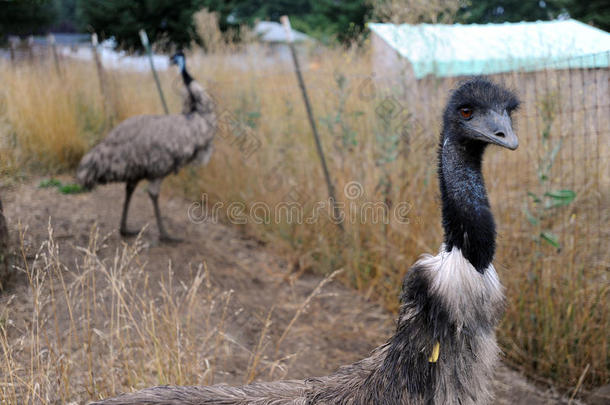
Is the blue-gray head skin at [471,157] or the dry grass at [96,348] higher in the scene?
the blue-gray head skin at [471,157]

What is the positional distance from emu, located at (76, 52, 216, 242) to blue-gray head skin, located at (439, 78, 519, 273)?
12.3 feet

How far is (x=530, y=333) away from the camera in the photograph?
11.2 feet

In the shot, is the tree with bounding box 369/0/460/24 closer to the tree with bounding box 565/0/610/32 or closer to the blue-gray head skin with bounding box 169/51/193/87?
the blue-gray head skin with bounding box 169/51/193/87

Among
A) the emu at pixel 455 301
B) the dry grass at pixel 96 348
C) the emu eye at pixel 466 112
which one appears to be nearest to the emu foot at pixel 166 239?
the dry grass at pixel 96 348

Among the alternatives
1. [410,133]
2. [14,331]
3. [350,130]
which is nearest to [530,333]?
[410,133]

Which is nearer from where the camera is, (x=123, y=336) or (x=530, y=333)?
(x=123, y=336)

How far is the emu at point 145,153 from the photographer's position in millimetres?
5109

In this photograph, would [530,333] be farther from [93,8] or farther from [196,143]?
[93,8]

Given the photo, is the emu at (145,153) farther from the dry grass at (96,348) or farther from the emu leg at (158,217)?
the dry grass at (96,348)

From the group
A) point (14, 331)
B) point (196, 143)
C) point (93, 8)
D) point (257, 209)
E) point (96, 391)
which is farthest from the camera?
point (93, 8)

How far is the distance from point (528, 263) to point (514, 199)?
0.62 metres

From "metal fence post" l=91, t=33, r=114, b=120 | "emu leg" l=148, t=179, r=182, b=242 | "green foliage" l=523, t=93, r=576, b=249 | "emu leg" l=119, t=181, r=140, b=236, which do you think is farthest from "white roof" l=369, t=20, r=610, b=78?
"metal fence post" l=91, t=33, r=114, b=120

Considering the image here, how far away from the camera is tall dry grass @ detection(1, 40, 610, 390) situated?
3322 millimetres

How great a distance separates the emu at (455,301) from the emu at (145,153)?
3.49m
